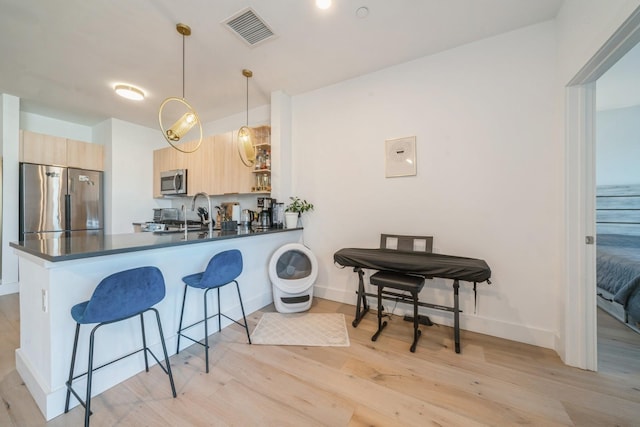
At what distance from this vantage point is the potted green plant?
125 inches

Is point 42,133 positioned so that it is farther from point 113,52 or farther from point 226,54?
point 226,54

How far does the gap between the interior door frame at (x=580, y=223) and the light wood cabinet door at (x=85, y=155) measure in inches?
249

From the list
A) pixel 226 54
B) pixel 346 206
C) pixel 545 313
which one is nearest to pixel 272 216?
pixel 346 206

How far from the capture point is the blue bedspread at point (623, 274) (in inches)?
86.4

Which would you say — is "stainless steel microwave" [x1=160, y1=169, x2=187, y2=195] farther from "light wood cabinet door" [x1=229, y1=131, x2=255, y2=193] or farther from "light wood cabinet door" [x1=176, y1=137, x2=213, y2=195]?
"light wood cabinet door" [x1=229, y1=131, x2=255, y2=193]

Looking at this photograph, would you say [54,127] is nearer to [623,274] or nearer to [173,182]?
Answer: [173,182]

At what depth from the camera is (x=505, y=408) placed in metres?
1.41

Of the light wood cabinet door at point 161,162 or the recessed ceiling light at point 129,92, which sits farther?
the light wood cabinet door at point 161,162

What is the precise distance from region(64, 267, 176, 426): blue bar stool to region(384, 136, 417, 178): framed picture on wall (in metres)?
2.39

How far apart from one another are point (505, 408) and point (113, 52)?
Answer: 14.6 feet

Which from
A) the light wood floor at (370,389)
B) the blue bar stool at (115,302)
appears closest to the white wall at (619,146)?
the light wood floor at (370,389)

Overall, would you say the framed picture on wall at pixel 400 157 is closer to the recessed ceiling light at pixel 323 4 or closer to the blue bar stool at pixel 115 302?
the recessed ceiling light at pixel 323 4

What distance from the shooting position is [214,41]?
7.54ft

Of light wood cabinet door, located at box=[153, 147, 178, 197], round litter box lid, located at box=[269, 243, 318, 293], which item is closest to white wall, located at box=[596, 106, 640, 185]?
round litter box lid, located at box=[269, 243, 318, 293]
